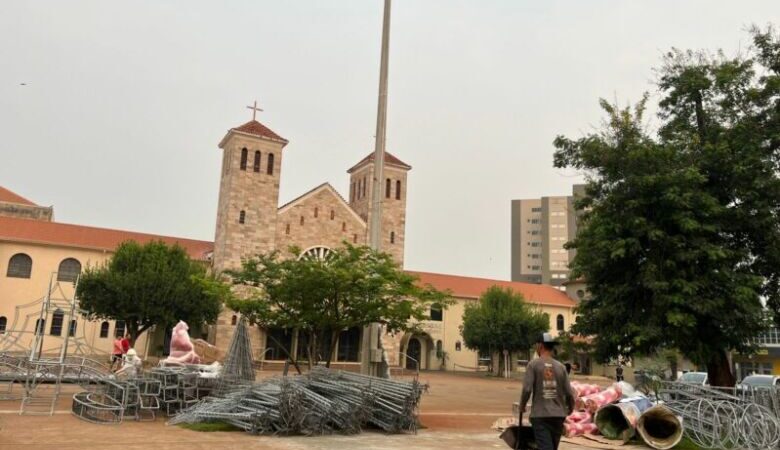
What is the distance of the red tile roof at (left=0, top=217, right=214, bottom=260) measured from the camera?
130 feet

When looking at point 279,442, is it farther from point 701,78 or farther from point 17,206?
point 17,206

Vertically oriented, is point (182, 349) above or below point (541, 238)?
below

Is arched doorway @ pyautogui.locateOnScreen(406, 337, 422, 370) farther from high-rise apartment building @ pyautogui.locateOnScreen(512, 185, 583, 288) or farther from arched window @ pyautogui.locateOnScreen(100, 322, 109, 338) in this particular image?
high-rise apartment building @ pyautogui.locateOnScreen(512, 185, 583, 288)

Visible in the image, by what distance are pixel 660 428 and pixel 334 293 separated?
7.36 metres

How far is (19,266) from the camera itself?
39031 mm

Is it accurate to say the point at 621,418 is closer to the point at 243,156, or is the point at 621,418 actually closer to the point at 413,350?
the point at 243,156

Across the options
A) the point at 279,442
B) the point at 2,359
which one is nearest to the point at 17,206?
the point at 2,359

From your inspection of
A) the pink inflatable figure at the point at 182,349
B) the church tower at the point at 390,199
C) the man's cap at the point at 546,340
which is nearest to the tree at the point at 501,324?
the church tower at the point at 390,199

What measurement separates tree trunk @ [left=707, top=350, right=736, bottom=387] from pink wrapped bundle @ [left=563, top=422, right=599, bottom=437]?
22.5ft

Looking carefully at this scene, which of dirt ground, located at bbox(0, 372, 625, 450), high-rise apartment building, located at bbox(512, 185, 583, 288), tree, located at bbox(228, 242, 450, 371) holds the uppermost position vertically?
high-rise apartment building, located at bbox(512, 185, 583, 288)

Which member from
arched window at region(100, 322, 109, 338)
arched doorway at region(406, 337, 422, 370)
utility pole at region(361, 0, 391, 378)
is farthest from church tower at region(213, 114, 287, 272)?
utility pole at region(361, 0, 391, 378)

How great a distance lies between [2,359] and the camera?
14.7 metres

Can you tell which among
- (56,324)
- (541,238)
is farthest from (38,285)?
(541,238)

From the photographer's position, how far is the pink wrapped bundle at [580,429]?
12.1 metres
